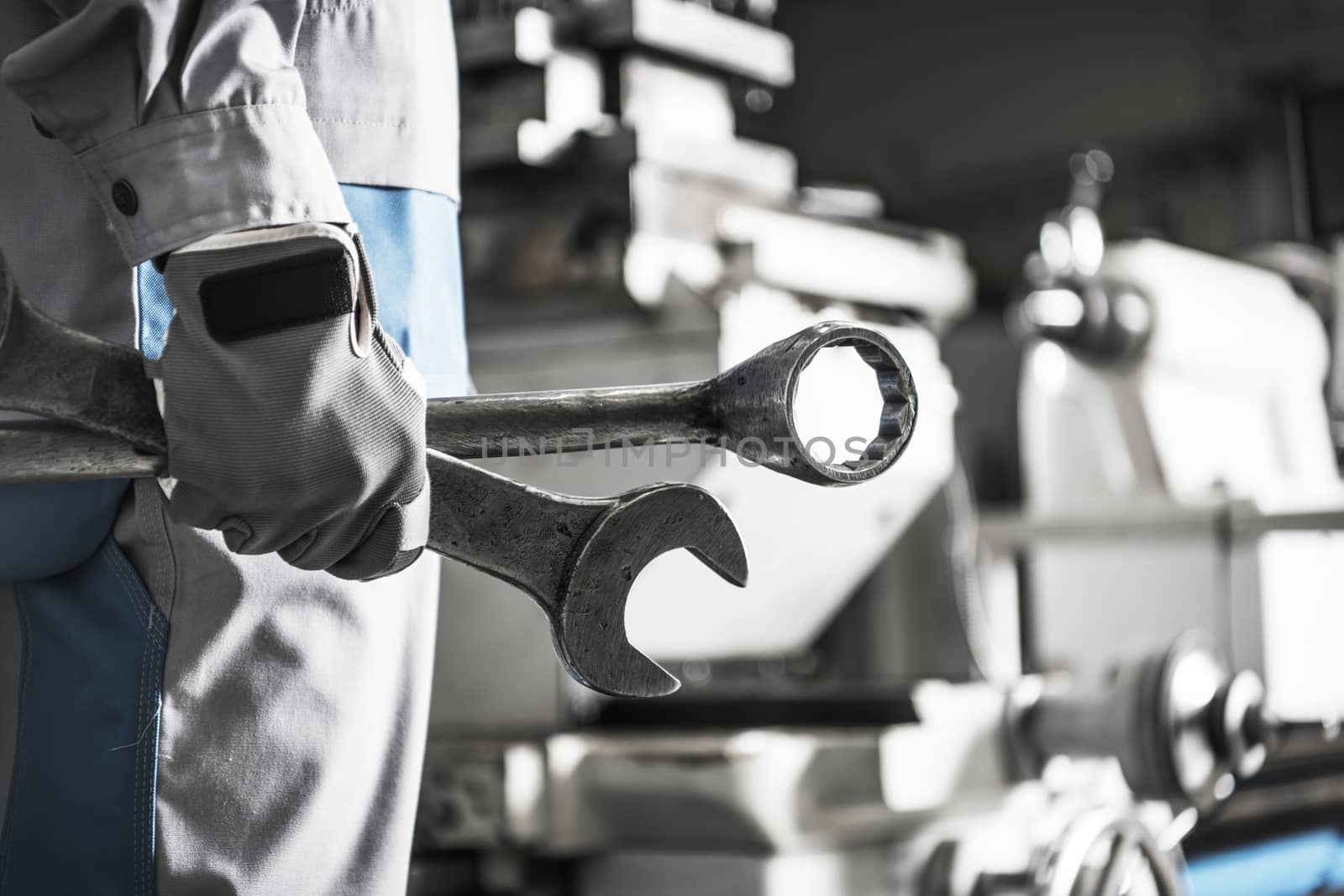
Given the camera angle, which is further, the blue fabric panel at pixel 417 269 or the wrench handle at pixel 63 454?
the blue fabric panel at pixel 417 269

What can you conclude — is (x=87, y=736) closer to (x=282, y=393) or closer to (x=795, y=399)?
(x=282, y=393)

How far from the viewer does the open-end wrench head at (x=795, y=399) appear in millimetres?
Result: 652

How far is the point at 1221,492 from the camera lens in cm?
183

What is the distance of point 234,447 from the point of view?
62 cm

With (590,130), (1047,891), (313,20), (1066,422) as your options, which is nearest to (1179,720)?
(1047,891)

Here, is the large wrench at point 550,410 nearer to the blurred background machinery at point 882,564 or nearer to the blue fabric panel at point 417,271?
the blurred background machinery at point 882,564

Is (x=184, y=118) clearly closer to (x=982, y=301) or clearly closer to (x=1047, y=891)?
(x=1047, y=891)

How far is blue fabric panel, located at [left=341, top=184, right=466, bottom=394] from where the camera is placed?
2.94 ft

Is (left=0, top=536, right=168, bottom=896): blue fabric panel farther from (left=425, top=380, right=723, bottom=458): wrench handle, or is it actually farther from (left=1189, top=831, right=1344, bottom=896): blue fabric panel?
(left=1189, top=831, right=1344, bottom=896): blue fabric panel

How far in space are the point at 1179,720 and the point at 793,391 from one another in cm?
95

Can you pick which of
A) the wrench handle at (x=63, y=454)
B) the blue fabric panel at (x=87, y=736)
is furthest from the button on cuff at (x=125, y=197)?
the blue fabric panel at (x=87, y=736)

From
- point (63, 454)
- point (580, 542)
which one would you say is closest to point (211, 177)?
point (63, 454)

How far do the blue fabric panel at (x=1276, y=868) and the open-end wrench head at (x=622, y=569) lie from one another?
1.08 m

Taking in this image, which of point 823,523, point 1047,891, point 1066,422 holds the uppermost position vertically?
point 1066,422
